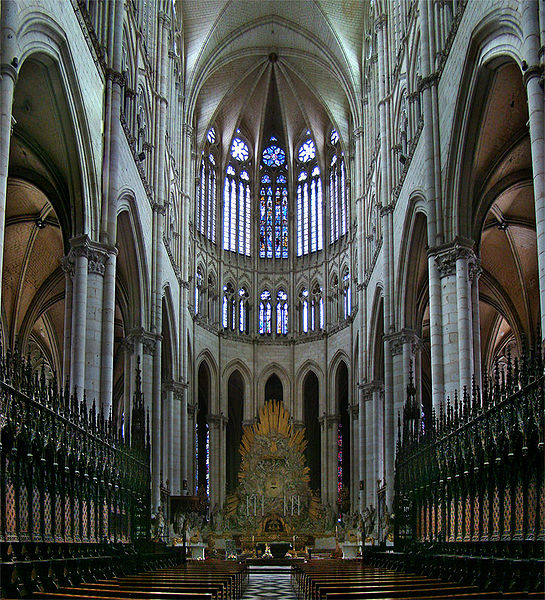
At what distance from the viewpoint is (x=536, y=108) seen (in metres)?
13.3

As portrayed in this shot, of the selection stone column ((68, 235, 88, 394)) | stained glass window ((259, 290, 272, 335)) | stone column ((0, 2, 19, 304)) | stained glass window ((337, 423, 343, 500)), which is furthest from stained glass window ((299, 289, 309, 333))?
stone column ((0, 2, 19, 304))

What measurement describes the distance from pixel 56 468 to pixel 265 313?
33.5 meters

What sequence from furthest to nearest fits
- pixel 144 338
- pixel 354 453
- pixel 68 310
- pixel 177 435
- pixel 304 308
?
pixel 304 308 → pixel 354 453 → pixel 177 435 → pixel 144 338 → pixel 68 310

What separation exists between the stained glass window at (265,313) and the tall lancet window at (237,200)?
104 inches

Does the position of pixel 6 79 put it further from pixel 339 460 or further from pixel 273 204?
pixel 273 204

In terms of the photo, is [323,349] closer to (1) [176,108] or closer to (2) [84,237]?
(1) [176,108]

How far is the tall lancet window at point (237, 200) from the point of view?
46350 millimetres

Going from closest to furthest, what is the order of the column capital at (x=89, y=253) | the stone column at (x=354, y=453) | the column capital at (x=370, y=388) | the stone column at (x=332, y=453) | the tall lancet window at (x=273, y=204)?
the column capital at (x=89, y=253), the column capital at (x=370, y=388), the stone column at (x=354, y=453), the stone column at (x=332, y=453), the tall lancet window at (x=273, y=204)

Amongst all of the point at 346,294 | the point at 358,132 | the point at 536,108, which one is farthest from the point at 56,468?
the point at 346,294

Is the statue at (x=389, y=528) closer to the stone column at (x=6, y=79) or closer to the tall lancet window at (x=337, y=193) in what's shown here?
the stone column at (x=6, y=79)

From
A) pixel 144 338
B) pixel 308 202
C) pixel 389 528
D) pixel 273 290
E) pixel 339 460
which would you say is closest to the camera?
pixel 389 528

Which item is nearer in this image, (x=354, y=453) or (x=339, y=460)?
Answer: (x=354, y=453)

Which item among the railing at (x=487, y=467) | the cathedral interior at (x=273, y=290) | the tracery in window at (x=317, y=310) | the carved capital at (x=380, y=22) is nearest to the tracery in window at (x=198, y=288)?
the cathedral interior at (x=273, y=290)

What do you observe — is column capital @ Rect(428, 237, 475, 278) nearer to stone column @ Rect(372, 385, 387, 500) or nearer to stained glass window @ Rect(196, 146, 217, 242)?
stone column @ Rect(372, 385, 387, 500)
